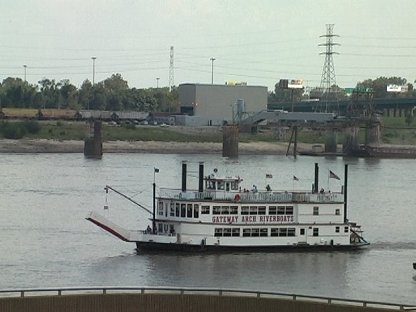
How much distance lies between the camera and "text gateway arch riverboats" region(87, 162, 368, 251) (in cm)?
5094

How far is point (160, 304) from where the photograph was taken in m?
28.9

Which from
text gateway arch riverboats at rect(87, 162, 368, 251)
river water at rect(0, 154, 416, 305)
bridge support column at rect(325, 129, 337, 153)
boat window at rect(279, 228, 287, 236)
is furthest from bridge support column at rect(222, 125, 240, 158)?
boat window at rect(279, 228, 287, 236)

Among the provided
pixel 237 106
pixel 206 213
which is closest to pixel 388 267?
pixel 206 213

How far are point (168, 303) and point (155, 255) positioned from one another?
21.4 m

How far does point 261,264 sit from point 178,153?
111 m

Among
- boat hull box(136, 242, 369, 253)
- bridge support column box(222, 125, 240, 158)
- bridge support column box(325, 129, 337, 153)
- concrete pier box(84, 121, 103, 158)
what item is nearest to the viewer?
boat hull box(136, 242, 369, 253)

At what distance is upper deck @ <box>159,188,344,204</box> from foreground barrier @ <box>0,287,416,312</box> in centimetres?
2152

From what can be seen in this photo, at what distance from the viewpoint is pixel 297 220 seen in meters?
52.5

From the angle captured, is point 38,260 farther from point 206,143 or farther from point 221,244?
point 206,143

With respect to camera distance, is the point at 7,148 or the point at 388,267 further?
the point at 7,148

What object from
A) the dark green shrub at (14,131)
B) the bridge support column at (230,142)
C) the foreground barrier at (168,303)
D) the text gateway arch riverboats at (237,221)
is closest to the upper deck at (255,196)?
the text gateway arch riverboats at (237,221)

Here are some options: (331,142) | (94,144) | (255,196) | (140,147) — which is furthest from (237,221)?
(331,142)

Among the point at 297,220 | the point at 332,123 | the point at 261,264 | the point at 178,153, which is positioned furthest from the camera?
the point at 332,123

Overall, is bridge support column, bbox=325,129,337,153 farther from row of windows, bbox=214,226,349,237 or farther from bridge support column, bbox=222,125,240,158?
row of windows, bbox=214,226,349,237
